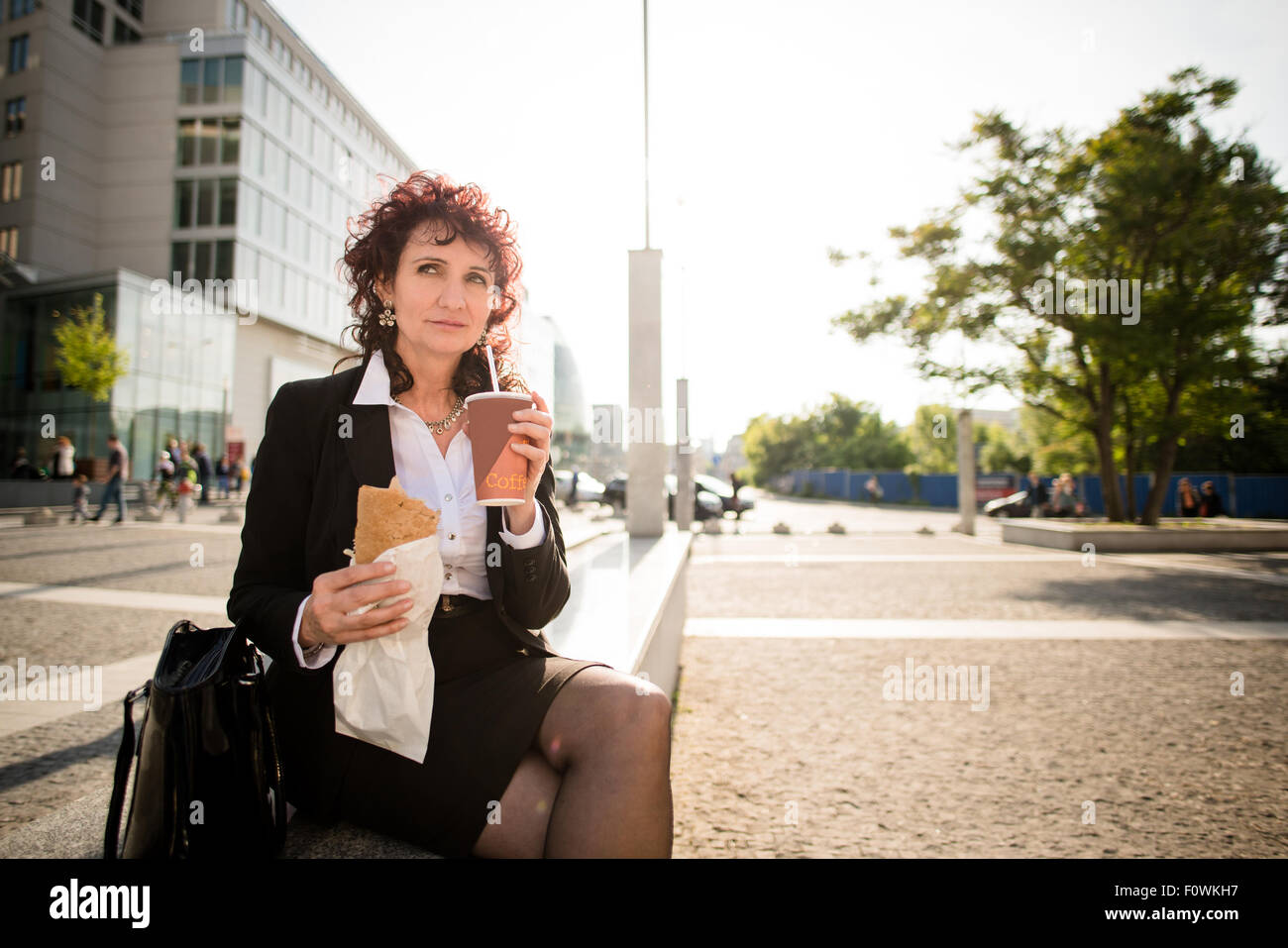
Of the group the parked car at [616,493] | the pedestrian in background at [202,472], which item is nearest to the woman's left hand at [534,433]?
the parked car at [616,493]

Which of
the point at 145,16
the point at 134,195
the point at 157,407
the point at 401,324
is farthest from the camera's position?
the point at 145,16

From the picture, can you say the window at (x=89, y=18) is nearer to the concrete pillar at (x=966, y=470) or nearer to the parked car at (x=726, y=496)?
the parked car at (x=726, y=496)

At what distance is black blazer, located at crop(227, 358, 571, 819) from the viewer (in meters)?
1.51

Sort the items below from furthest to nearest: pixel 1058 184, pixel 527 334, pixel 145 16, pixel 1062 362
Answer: pixel 145 16, pixel 1062 362, pixel 1058 184, pixel 527 334

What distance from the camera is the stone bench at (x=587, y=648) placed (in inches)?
57.4

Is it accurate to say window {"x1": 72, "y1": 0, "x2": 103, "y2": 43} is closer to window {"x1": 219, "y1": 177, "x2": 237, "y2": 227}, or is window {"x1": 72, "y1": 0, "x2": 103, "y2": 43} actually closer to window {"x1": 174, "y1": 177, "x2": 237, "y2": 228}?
window {"x1": 174, "y1": 177, "x2": 237, "y2": 228}

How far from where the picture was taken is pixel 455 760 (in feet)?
4.77

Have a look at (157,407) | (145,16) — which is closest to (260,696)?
(157,407)

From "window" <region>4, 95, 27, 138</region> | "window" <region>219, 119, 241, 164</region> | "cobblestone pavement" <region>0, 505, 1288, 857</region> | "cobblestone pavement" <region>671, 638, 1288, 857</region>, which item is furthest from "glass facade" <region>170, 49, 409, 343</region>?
"cobblestone pavement" <region>671, 638, 1288, 857</region>

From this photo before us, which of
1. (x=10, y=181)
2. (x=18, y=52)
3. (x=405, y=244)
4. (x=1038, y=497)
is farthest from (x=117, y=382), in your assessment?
(x=1038, y=497)

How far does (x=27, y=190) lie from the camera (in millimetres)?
30672

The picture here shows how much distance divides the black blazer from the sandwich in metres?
0.25
